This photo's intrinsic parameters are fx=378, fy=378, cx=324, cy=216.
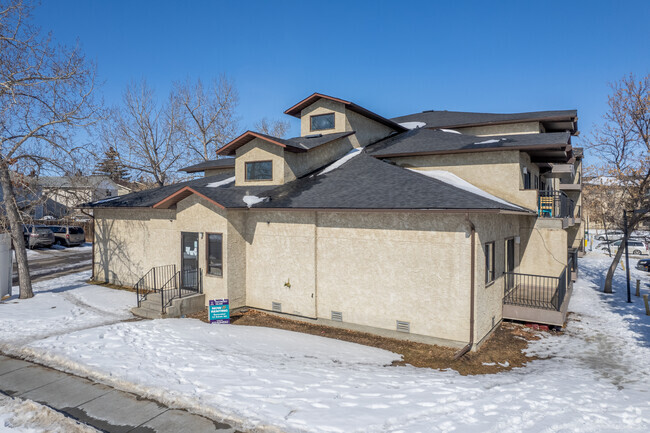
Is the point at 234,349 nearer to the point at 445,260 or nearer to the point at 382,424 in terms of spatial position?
the point at 382,424

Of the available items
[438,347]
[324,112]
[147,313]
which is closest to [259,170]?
[324,112]

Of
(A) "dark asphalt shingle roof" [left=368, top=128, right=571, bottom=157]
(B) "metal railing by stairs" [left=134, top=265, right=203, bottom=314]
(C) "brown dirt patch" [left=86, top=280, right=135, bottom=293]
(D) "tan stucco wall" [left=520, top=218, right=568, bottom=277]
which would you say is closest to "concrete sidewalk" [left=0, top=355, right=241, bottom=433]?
(B) "metal railing by stairs" [left=134, top=265, right=203, bottom=314]

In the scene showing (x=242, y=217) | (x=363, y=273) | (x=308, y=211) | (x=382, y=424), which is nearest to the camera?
(x=382, y=424)

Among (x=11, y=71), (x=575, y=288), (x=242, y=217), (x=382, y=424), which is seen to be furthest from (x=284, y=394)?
(x=575, y=288)

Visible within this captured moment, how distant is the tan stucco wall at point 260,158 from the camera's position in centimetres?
1559

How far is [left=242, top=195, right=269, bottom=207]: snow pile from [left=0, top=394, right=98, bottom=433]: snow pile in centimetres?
840

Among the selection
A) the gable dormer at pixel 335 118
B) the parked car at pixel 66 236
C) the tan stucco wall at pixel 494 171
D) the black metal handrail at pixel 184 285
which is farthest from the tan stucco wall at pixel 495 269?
the parked car at pixel 66 236

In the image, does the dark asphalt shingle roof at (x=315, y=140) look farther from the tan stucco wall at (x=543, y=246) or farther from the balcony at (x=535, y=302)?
the balcony at (x=535, y=302)

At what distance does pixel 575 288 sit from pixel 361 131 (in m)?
14.8

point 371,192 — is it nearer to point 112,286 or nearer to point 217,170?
point 217,170

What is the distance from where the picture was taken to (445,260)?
10.8 metres

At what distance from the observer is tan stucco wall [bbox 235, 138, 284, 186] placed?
15.6m

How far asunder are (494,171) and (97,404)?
14.5 metres

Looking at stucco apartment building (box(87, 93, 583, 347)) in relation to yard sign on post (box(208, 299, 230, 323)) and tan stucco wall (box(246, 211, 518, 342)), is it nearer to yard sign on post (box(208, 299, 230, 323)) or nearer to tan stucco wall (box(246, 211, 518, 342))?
tan stucco wall (box(246, 211, 518, 342))
